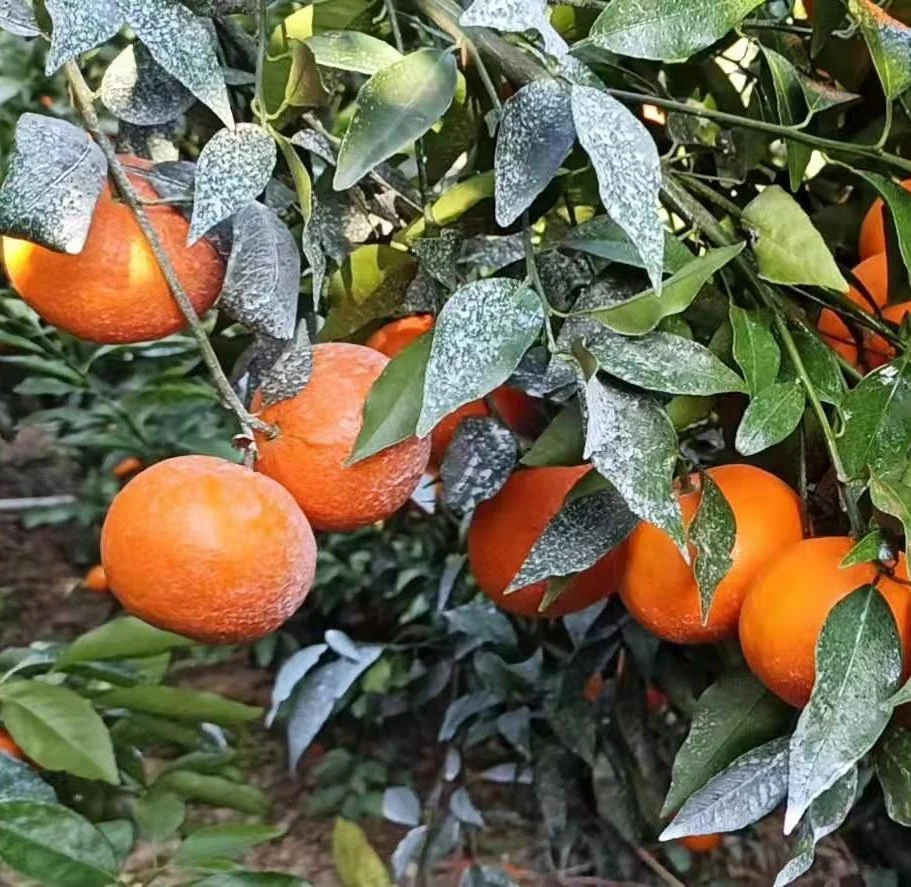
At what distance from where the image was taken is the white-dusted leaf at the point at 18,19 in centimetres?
42

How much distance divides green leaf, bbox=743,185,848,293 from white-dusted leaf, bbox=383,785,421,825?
869mm

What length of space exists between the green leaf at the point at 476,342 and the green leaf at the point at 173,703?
0.42 metres

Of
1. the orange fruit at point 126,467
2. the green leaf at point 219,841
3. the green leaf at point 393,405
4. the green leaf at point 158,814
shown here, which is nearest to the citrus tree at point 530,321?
the green leaf at point 393,405

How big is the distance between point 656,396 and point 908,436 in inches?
4.0

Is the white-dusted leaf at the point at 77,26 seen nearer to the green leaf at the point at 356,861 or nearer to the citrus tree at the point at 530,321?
the citrus tree at the point at 530,321

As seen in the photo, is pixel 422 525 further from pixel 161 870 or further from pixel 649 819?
pixel 161 870

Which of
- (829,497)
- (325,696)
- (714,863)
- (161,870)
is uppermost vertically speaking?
(829,497)

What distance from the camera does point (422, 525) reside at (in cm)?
155

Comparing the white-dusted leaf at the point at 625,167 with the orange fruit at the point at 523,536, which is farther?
the orange fruit at the point at 523,536

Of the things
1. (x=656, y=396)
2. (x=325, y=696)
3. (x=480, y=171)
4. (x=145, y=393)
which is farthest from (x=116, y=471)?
(x=656, y=396)

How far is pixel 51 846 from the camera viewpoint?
1.74ft

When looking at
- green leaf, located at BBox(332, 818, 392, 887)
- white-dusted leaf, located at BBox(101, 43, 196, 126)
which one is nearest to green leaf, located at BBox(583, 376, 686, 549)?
white-dusted leaf, located at BBox(101, 43, 196, 126)

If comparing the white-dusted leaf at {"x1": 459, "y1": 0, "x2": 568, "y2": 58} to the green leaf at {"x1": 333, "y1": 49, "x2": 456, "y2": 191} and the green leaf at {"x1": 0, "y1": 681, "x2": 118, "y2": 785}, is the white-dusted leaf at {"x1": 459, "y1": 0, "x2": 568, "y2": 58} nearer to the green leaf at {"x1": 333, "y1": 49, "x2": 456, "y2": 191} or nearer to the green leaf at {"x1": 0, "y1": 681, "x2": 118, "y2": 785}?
the green leaf at {"x1": 333, "y1": 49, "x2": 456, "y2": 191}

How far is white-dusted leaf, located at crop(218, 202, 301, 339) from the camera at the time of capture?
1.44ft
